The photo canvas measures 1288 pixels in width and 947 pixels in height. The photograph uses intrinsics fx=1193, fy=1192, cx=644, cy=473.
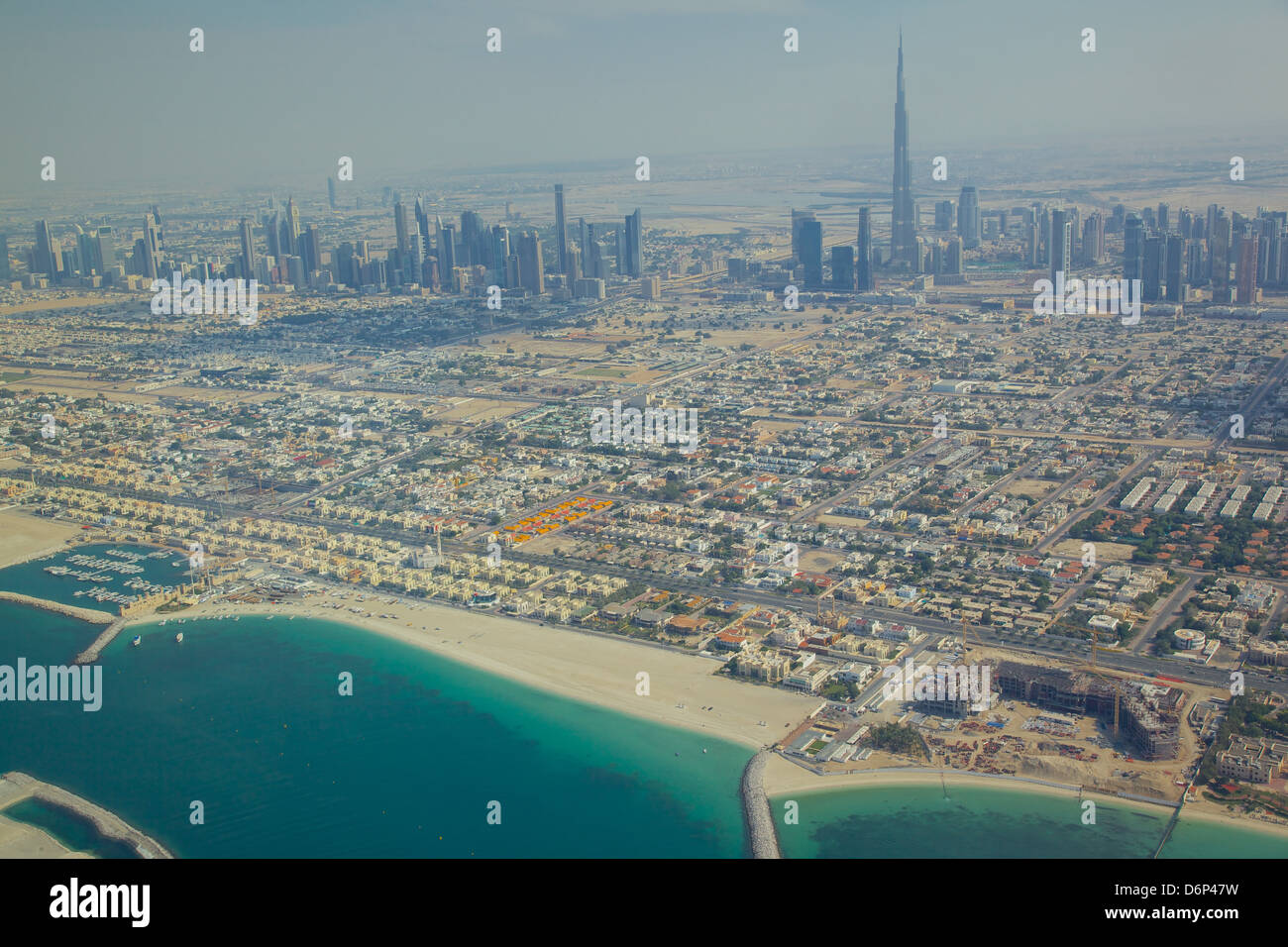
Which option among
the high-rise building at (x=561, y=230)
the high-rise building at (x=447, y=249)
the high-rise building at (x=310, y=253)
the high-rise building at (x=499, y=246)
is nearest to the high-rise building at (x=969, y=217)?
the high-rise building at (x=561, y=230)

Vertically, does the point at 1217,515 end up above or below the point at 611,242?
below

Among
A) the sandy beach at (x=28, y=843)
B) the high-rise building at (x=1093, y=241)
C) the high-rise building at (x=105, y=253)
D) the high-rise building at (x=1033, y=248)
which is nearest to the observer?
the sandy beach at (x=28, y=843)

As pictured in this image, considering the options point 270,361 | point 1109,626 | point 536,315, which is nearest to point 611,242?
point 536,315

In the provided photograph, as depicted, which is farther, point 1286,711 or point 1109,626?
point 1109,626

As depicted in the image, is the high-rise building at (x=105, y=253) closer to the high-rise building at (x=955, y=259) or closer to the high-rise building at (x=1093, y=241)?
the high-rise building at (x=955, y=259)

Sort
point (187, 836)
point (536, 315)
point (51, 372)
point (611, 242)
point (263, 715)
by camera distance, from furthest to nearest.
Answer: point (611, 242)
point (536, 315)
point (51, 372)
point (263, 715)
point (187, 836)

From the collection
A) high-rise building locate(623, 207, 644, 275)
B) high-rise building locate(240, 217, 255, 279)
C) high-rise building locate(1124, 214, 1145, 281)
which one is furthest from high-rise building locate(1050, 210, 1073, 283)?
high-rise building locate(240, 217, 255, 279)

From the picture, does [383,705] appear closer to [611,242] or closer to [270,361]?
[270,361]
